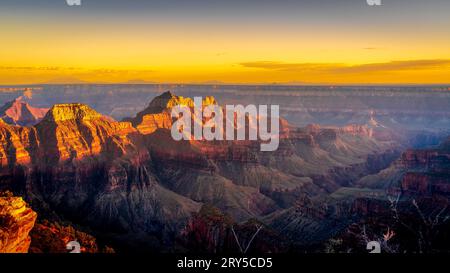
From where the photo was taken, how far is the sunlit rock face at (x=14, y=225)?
1619 inches

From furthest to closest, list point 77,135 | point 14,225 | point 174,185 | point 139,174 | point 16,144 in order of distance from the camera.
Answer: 1. point 174,185
2. point 77,135
3. point 139,174
4. point 16,144
5. point 14,225

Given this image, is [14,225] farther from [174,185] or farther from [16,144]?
[174,185]

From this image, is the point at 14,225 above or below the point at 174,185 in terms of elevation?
above

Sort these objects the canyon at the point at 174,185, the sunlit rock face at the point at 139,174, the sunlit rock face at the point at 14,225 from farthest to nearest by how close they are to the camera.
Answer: the sunlit rock face at the point at 139,174, the canyon at the point at 174,185, the sunlit rock face at the point at 14,225

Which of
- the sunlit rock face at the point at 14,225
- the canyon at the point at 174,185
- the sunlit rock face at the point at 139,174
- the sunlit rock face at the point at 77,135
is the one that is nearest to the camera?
the sunlit rock face at the point at 14,225

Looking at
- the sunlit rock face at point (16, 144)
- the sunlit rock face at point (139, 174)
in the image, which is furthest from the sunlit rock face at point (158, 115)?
the sunlit rock face at point (16, 144)

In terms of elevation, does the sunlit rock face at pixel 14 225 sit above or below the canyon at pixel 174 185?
above

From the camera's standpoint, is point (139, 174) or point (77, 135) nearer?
point (139, 174)

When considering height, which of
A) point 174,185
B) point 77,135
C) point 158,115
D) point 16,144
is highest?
point 158,115

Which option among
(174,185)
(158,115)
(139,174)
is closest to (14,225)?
(139,174)

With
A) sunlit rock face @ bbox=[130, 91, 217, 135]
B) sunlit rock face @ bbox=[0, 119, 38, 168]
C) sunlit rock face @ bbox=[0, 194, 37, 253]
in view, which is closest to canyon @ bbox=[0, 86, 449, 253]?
sunlit rock face @ bbox=[0, 119, 38, 168]

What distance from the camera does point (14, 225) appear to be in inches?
1709

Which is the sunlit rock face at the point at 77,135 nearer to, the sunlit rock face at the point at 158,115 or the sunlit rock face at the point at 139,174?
the sunlit rock face at the point at 139,174
